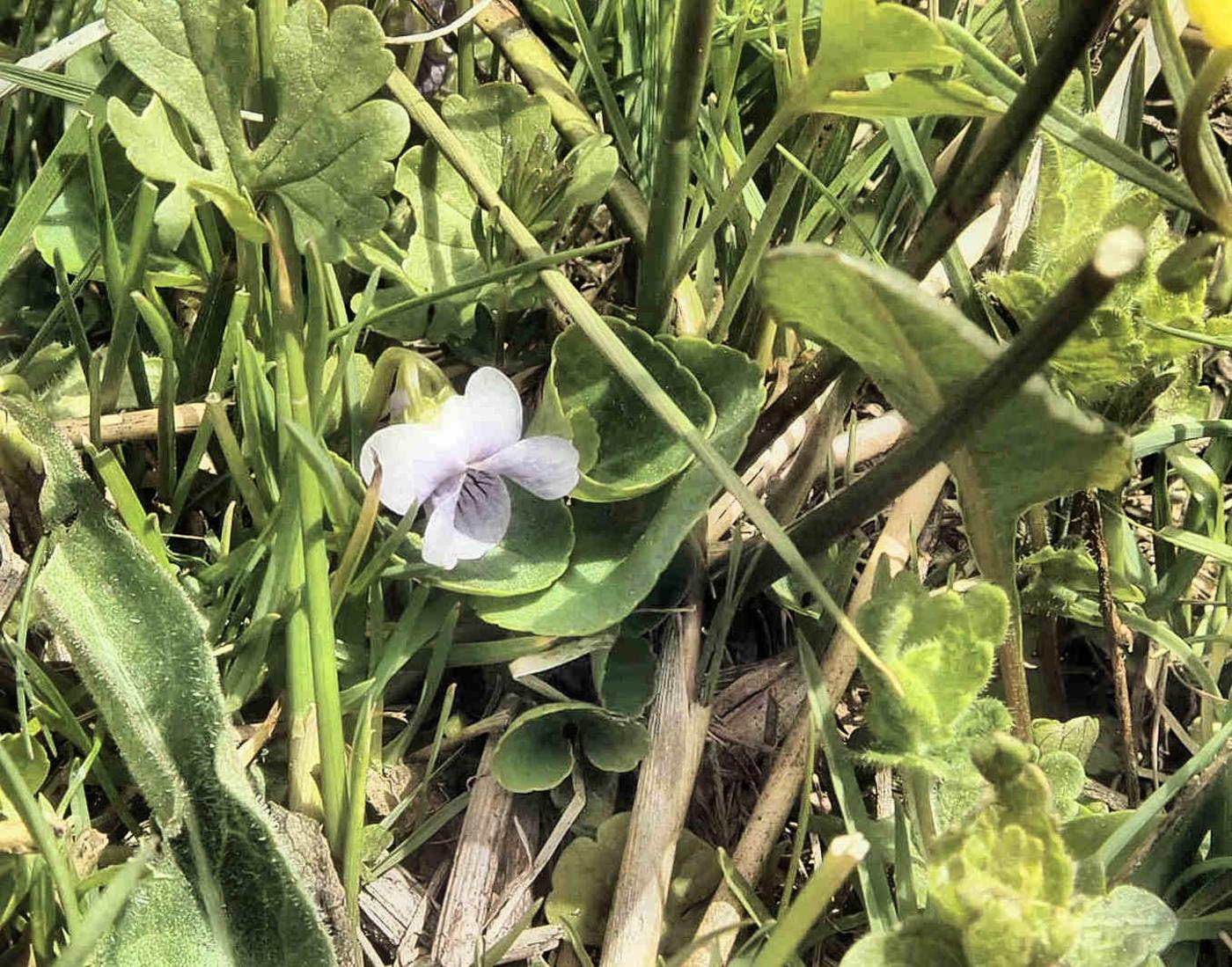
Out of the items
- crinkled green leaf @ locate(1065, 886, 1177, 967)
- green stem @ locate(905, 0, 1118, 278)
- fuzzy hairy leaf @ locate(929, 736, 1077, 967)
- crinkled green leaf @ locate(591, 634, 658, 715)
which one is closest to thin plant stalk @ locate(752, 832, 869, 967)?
fuzzy hairy leaf @ locate(929, 736, 1077, 967)

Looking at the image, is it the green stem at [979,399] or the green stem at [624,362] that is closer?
the green stem at [979,399]

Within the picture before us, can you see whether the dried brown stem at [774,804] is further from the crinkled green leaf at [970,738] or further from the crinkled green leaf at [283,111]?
the crinkled green leaf at [283,111]

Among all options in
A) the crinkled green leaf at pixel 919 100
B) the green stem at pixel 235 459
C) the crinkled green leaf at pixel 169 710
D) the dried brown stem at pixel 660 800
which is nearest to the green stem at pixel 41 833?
the crinkled green leaf at pixel 169 710

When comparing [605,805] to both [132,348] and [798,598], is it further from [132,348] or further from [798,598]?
[132,348]

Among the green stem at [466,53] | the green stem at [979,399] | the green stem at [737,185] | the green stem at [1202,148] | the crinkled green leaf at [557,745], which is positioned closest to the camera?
the green stem at [979,399]

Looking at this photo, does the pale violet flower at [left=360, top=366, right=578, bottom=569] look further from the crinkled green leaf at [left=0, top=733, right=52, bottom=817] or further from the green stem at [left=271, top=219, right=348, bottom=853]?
the crinkled green leaf at [left=0, top=733, right=52, bottom=817]

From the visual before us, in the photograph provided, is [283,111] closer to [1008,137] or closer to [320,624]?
[320,624]
